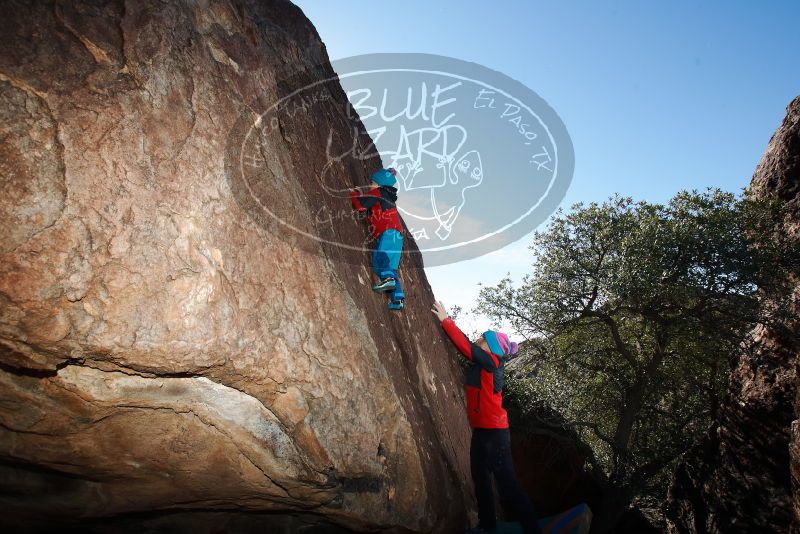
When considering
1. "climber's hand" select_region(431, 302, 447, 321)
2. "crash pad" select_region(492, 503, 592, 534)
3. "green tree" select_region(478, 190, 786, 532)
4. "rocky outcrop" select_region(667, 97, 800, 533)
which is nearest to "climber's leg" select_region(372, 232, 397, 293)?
"climber's hand" select_region(431, 302, 447, 321)

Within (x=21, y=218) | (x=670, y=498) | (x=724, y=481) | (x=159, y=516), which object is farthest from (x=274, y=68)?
(x=670, y=498)

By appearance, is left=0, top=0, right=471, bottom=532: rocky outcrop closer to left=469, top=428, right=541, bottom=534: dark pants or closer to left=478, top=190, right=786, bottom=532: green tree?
left=469, top=428, right=541, bottom=534: dark pants

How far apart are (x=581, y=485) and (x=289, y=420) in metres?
14.3

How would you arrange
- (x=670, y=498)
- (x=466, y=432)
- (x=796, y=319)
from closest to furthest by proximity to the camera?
1. (x=466, y=432)
2. (x=796, y=319)
3. (x=670, y=498)

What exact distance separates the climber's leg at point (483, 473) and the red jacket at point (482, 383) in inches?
6.7

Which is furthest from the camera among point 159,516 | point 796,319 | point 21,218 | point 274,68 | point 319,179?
point 796,319

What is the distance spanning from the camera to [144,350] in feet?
11.2

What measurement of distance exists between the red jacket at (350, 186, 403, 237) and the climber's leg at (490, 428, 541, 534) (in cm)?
320

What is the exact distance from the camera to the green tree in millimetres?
12258

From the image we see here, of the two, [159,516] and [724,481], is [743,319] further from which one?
[159,516]

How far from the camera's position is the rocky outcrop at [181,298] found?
322cm

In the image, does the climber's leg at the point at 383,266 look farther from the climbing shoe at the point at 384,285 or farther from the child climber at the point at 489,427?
the child climber at the point at 489,427

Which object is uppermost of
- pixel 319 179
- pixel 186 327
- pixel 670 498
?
pixel 319 179

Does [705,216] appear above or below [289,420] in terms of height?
above
